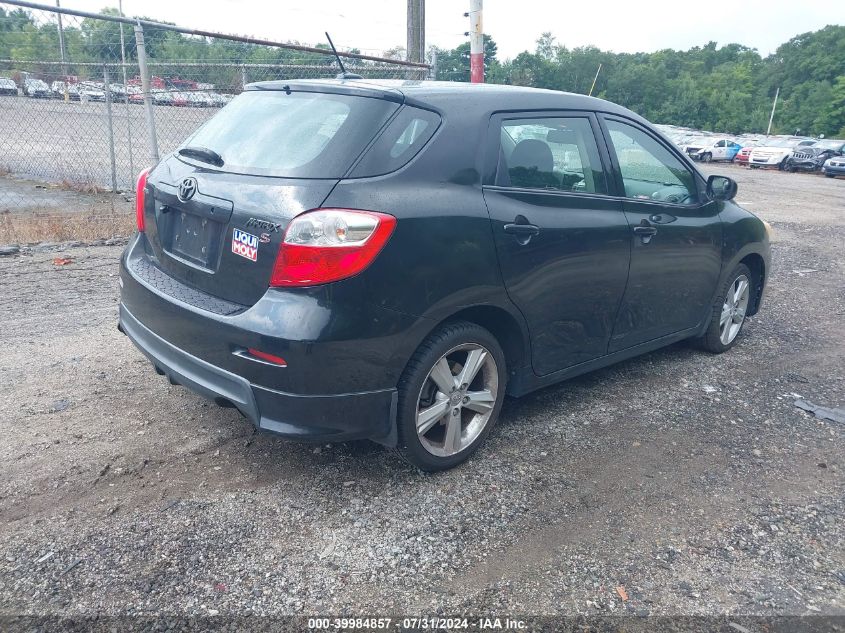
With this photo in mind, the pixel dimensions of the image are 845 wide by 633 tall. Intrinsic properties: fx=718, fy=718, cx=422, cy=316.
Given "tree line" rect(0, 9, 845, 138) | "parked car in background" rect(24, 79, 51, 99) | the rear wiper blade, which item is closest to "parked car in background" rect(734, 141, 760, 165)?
"tree line" rect(0, 9, 845, 138)

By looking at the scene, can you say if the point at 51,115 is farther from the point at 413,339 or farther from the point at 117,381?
the point at 413,339

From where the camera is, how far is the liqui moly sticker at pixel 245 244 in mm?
2955

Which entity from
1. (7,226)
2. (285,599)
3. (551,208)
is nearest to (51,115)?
(7,226)

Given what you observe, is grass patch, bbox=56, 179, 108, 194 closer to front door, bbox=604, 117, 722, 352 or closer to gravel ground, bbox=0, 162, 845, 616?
gravel ground, bbox=0, 162, 845, 616

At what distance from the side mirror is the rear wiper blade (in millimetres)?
3266

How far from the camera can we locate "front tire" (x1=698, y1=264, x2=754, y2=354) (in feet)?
17.1

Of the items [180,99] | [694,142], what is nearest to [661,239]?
[180,99]

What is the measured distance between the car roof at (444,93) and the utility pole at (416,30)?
9328mm

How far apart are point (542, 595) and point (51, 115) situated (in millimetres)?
10980

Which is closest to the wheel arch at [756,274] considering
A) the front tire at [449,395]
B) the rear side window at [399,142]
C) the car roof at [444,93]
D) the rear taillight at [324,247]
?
the car roof at [444,93]

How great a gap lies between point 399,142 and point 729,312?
3346mm

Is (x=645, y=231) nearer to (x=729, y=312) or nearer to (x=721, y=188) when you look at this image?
(x=721, y=188)

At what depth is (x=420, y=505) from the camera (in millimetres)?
3262

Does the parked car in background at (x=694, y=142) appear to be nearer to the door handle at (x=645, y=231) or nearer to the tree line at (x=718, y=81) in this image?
the tree line at (x=718, y=81)
